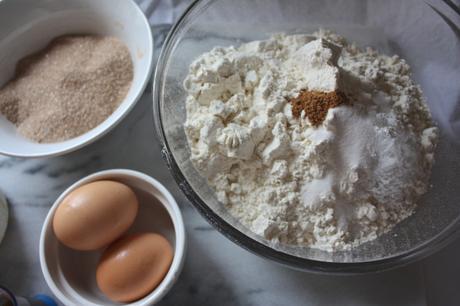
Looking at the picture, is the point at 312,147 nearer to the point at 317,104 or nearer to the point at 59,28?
the point at 317,104

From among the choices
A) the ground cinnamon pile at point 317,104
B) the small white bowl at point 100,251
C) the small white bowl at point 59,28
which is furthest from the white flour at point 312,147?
the small white bowl at point 59,28

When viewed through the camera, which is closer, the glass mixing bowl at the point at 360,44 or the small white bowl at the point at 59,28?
the glass mixing bowl at the point at 360,44

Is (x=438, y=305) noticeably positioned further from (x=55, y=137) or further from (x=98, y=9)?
(x=98, y=9)

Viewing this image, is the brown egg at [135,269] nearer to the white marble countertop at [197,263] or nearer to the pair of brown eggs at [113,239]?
the pair of brown eggs at [113,239]

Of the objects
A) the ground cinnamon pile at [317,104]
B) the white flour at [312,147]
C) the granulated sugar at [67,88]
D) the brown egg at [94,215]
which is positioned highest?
the ground cinnamon pile at [317,104]

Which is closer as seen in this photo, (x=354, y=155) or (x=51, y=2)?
(x=354, y=155)

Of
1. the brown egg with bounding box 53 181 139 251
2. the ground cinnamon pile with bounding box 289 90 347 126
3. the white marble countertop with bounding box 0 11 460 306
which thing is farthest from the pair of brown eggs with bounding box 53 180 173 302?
the ground cinnamon pile with bounding box 289 90 347 126

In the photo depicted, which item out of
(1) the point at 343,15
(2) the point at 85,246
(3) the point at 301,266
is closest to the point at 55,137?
(2) the point at 85,246
